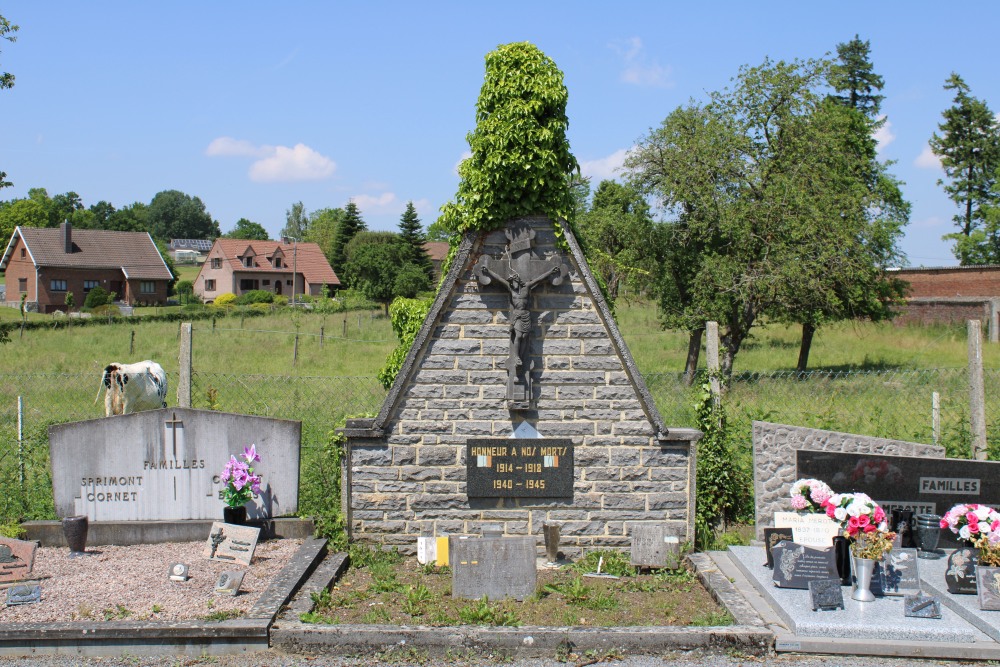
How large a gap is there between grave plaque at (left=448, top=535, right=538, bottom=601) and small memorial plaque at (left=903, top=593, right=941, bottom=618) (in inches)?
124

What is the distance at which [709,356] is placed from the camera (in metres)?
9.78

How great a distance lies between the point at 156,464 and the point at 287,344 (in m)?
22.1

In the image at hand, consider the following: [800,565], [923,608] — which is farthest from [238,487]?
[923,608]

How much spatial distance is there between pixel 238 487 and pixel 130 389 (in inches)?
183

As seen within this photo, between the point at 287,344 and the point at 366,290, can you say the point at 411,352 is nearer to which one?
the point at 287,344

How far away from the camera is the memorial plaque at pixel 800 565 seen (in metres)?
7.56

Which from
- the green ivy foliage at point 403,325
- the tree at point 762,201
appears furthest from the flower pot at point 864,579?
the tree at point 762,201

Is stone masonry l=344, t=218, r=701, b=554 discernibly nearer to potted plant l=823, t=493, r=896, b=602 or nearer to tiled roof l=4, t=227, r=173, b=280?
potted plant l=823, t=493, r=896, b=602

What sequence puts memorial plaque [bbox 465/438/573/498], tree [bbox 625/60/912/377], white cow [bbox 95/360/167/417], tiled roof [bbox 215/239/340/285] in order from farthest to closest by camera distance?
1. tiled roof [bbox 215/239/340/285]
2. tree [bbox 625/60/912/377]
3. white cow [bbox 95/360/167/417]
4. memorial plaque [bbox 465/438/573/498]

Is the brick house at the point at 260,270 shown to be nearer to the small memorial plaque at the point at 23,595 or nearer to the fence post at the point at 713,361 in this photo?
A: the fence post at the point at 713,361

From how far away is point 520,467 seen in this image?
29.0 ft

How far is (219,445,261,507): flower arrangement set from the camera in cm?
903

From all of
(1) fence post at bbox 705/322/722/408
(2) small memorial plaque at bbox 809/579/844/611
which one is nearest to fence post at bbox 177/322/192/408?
(1) fence post at bbox 705/322/722/408

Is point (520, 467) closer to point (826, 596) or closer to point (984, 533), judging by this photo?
point (826, 596)
